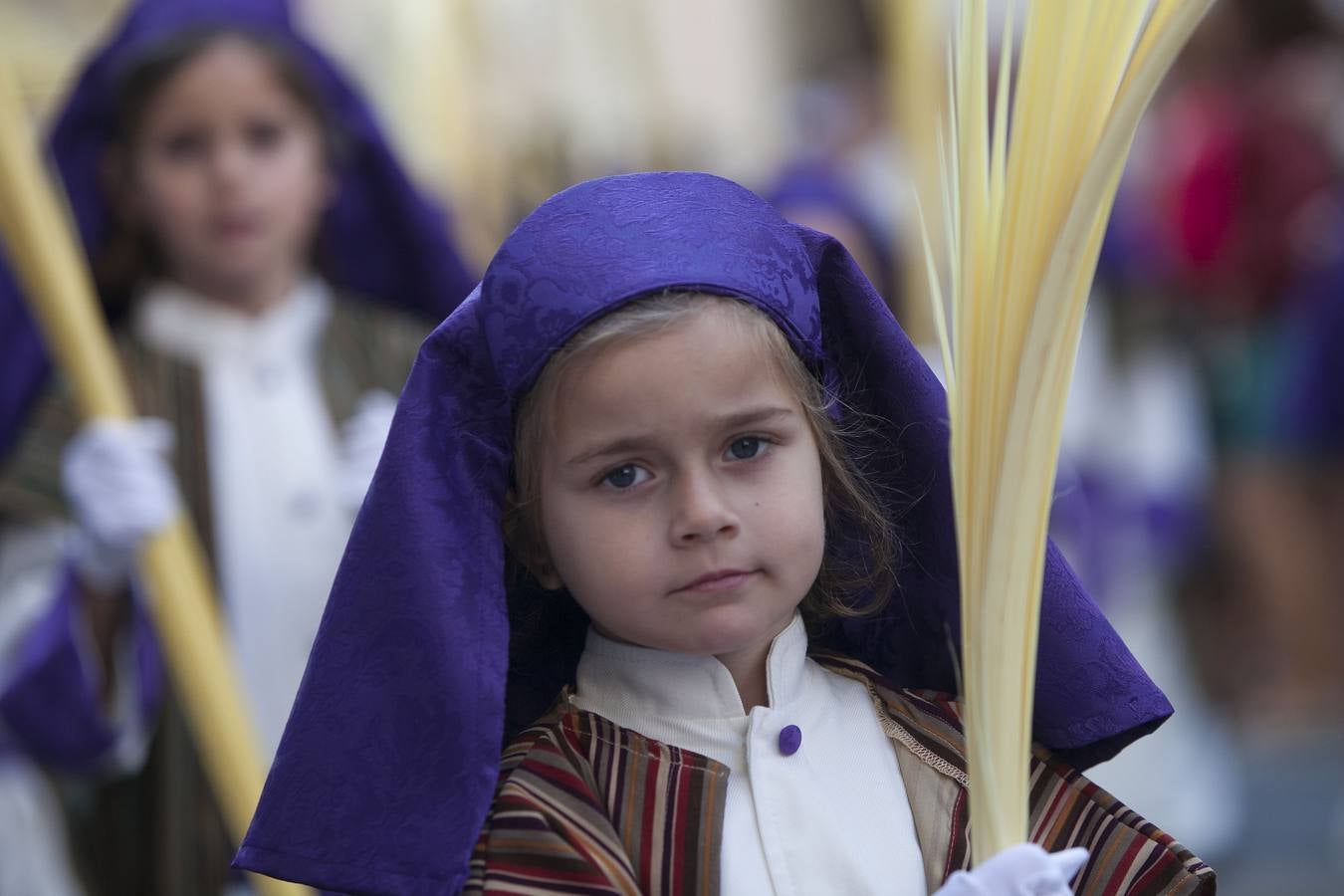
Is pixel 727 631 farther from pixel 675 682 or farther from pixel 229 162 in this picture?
pixel 229 162

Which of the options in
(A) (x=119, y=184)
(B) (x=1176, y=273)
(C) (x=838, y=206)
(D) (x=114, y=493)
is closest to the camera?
(D) (x=114, y=493)

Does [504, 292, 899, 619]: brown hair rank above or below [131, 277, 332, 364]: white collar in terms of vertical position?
below

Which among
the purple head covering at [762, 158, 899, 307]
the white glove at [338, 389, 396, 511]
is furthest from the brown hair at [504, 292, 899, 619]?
the purple head covering at [762, 158, 899, 307]

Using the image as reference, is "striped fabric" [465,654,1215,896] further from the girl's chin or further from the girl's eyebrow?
the girl's eyebrow

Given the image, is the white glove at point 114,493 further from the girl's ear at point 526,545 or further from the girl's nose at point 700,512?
the girl's nose at point 700,512

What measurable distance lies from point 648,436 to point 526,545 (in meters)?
0.21

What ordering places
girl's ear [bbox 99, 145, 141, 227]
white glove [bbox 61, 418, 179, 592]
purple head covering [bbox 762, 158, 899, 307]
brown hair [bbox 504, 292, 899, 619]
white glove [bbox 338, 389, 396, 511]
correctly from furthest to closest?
1. purple head covering [bbox 762, 158, 899, 307]
2. girl's ear [bbox 99, 145, 141, 227]
3. white glove [bbox 338, 389, 396, 511]
4. white glove [bbox 61, 418, 179, 592]
5. brown hair [bbox 504, 292, 899, 619]

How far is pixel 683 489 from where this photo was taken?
160 centimetres

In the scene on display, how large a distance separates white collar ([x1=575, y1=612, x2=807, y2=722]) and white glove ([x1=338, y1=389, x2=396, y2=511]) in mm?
1337

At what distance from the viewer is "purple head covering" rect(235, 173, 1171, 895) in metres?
1.60

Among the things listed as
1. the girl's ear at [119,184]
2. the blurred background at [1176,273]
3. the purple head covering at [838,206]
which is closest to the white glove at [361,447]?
the girl's ear at [119,184]

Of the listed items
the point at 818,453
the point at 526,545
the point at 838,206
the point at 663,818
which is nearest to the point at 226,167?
the point at 526,545

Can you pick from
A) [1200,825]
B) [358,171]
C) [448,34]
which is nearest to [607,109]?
[448,34]

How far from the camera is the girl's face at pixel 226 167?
125 inches
